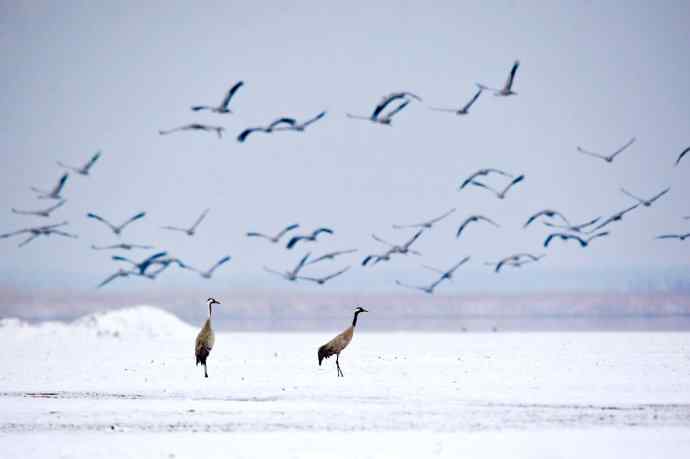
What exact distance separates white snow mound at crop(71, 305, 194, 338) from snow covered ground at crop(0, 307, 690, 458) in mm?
9270

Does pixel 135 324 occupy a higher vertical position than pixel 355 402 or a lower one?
higher

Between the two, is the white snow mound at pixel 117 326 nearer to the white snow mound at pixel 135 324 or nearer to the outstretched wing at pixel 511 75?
the white snow mound at pixel 135 324

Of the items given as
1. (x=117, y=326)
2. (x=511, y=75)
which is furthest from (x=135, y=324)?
(x=511, y=75)

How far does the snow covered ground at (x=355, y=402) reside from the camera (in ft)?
66.9

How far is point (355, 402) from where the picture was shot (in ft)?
87.4

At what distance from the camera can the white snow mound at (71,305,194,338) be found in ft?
185

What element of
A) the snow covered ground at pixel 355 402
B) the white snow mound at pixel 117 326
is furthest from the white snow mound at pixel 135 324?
the snow covered ground at pixel 355 402

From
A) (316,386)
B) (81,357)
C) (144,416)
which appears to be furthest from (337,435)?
(81,357)

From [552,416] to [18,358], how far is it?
2389 cm

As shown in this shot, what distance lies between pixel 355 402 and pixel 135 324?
106 feet

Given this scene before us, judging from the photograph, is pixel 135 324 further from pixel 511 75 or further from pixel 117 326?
pixel 511 75

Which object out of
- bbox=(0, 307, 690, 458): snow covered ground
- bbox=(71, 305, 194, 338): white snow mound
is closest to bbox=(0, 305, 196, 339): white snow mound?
bbox=(71, 305, 194, 338): white snow mound

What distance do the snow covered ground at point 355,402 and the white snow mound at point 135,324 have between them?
30.4 ft

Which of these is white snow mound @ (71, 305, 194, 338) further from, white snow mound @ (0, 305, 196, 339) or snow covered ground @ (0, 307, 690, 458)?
snow covered ground @ (0, 307, 690, 458)
